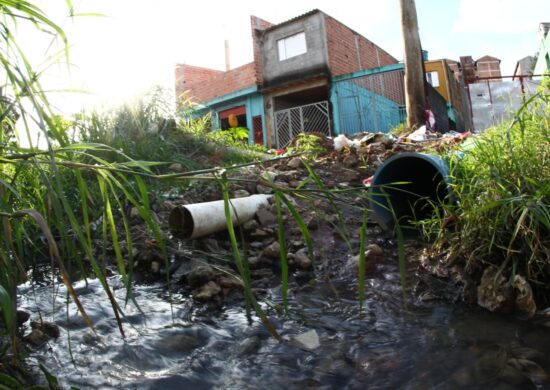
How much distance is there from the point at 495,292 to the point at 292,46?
13739mm

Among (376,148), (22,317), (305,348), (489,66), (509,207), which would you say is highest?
(489,66)

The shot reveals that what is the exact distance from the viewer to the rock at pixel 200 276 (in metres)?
2.29

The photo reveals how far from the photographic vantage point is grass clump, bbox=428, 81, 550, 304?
191 centimetres

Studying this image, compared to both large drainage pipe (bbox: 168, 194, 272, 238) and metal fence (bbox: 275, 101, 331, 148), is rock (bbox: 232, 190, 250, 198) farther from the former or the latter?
metal fence (bbox: 275, 101, 331, 148)

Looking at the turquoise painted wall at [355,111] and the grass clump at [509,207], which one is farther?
the turquoise painted wall at [355,111]

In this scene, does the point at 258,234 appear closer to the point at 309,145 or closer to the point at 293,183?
the point at 293,183

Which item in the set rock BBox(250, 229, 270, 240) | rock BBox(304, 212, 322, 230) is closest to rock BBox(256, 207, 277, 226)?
rock BBox(250, 229, 270, 240)

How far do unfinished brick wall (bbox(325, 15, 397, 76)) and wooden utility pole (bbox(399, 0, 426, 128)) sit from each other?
6.24 meters

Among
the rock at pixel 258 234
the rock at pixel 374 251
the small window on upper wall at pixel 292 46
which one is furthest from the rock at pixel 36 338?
the small window on upper wall at pixel 292 46

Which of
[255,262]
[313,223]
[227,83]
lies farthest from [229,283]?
[227,83]

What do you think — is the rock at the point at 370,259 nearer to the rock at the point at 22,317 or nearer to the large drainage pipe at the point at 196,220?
the large drainage pipe at the point at 196,220

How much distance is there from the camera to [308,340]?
1745 millimetres

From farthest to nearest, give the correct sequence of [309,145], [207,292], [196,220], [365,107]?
[365,107] → [309,145] → [196,220] → [207,292]

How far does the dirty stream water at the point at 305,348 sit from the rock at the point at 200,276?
0.48 ft
